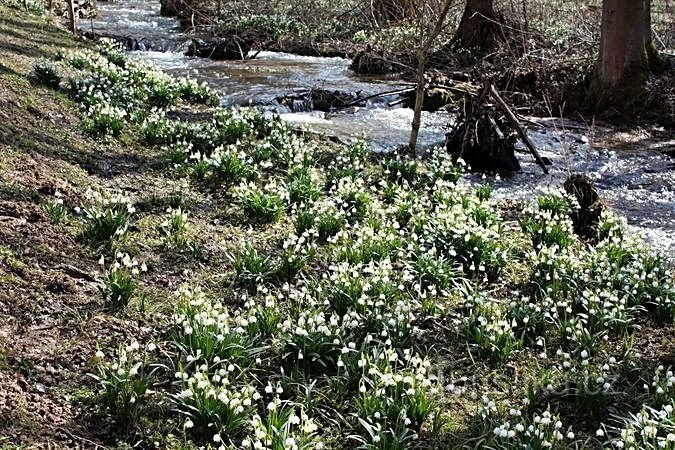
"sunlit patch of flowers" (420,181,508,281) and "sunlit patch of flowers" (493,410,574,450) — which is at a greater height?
"sunlit patch of flowers" (420,181,508,281)

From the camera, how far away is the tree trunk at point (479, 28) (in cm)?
1662

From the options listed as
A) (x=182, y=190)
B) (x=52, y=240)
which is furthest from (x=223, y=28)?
(x=52, y=240)

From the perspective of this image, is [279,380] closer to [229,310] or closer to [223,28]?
[229,310]

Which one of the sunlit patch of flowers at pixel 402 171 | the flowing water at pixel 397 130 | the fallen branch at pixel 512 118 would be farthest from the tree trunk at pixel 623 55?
the sunlit patch of flowers at pixel 402 171

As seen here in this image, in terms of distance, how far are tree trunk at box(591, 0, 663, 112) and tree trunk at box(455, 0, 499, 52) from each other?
17.0 ft

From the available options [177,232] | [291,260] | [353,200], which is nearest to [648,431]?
[291,260]

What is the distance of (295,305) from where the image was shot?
16.4 ft

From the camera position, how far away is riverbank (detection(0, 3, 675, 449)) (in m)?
3.62

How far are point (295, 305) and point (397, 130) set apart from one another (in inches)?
259

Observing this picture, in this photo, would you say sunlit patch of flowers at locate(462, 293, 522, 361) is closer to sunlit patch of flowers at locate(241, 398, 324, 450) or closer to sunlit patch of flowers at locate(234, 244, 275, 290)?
sunlit patch of flowers at locate(241, 398, 324, 450)

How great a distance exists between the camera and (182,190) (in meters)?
7.10

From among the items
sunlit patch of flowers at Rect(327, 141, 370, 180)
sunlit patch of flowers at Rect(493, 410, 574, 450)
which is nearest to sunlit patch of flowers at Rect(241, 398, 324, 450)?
sunlit patch of flowers at Rect(493, 410, 574, 450)

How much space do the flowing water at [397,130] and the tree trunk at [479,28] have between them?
2.85 meters

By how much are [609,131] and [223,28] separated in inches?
481
